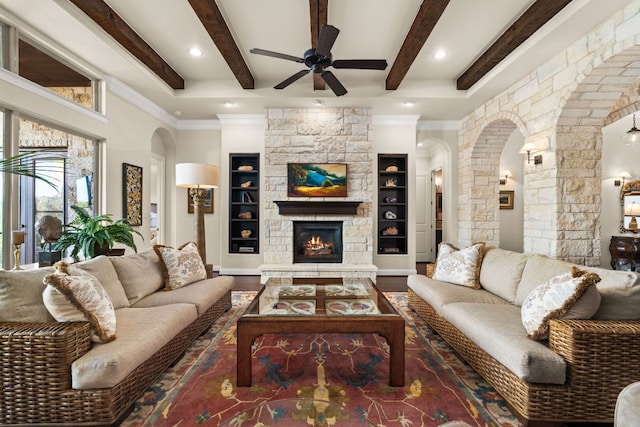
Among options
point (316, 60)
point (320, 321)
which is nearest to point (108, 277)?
point (320, 321)

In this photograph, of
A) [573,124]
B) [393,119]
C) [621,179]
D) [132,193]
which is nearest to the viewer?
[573,124]

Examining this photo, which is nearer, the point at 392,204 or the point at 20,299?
the point at 20,299

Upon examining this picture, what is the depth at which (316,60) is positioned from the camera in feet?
9.45

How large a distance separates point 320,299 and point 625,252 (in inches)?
226

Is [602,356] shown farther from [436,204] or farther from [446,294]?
[436,204]

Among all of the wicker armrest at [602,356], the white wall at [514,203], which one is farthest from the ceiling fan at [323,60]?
the white wall at [514,203]

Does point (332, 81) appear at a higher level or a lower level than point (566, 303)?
higher

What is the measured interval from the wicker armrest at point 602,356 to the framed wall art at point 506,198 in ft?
17.8

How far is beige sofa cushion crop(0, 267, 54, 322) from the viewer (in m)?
1.70

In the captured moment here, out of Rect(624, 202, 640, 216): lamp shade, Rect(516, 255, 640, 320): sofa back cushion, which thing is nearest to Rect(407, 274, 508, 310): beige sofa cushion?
Rect(516, 255, 640, 320): sofa back cushion

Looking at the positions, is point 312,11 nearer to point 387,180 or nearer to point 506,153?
point 387,180

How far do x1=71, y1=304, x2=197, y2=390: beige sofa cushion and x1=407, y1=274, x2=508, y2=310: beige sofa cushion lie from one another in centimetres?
212

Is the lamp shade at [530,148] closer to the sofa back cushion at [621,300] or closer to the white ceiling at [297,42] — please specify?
the white ceiling at [297,42]

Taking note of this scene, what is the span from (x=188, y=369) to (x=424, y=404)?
1.64m
